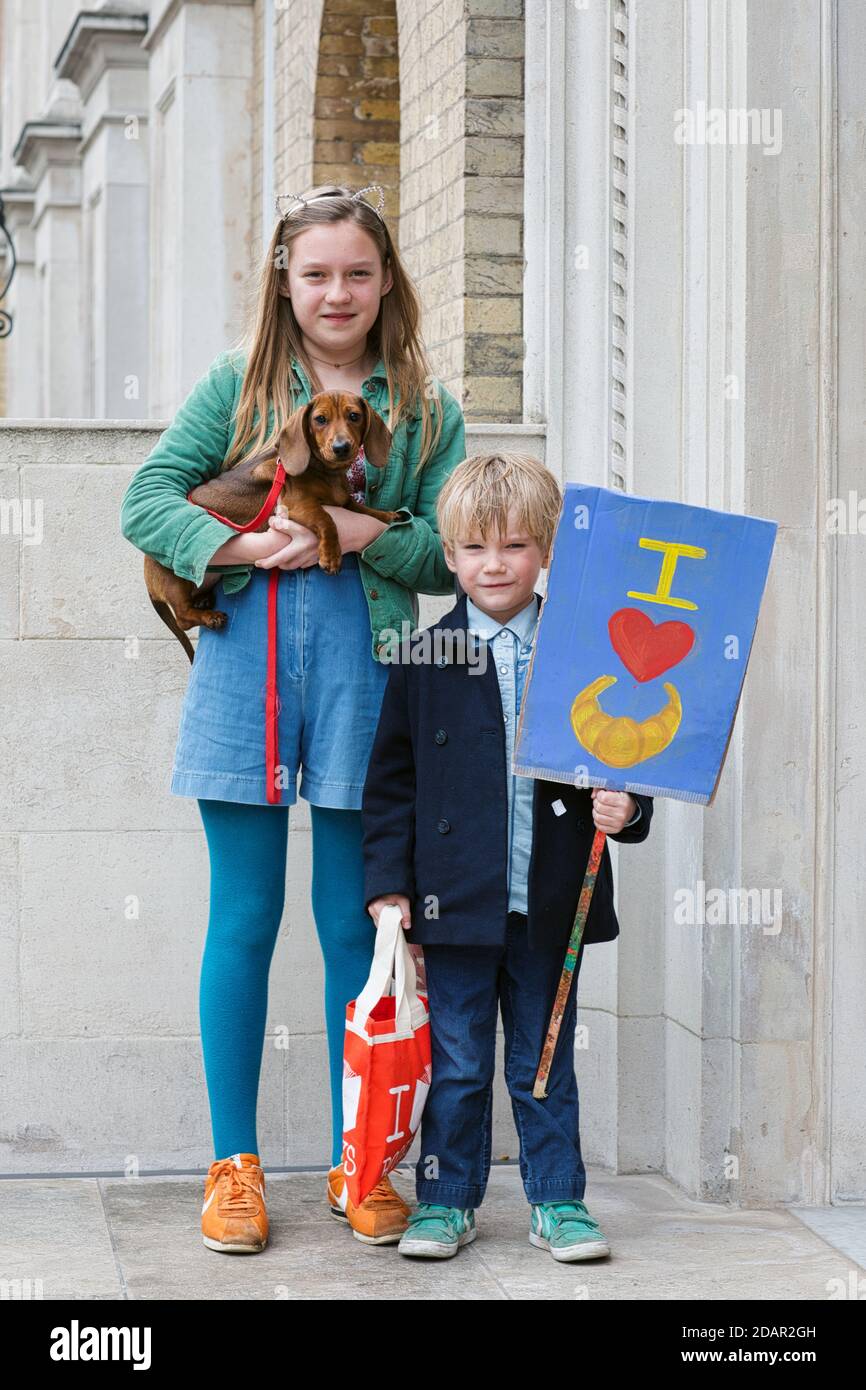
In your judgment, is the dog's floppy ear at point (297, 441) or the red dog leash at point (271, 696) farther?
the red dog leash at point (271, 696)

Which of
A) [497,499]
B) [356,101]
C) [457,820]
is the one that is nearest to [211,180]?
[356,101]

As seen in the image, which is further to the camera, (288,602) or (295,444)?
(288,602)

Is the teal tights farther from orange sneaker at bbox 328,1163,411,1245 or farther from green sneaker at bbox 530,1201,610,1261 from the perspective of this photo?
green sneaker at bbox 530,1201,610,1261

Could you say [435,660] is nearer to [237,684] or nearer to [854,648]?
[237,684]

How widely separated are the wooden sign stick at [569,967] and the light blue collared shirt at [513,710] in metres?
0.10

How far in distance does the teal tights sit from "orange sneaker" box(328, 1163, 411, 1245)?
0.24 m

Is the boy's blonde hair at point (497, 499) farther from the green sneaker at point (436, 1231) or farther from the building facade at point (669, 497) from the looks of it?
the green sneaker at point (436, 1231)

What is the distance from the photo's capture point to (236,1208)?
3.65 metres

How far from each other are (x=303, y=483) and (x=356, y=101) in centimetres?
407

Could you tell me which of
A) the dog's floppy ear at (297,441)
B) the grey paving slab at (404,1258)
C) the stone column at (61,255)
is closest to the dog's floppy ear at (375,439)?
the dog's floppy ear at (297,441)

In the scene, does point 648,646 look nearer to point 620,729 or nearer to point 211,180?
point 620,729

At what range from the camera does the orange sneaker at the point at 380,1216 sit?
3.67 meters

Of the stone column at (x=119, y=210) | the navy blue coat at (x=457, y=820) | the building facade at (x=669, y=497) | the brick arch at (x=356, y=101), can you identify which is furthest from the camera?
the stone column at (x=119, y=210)
